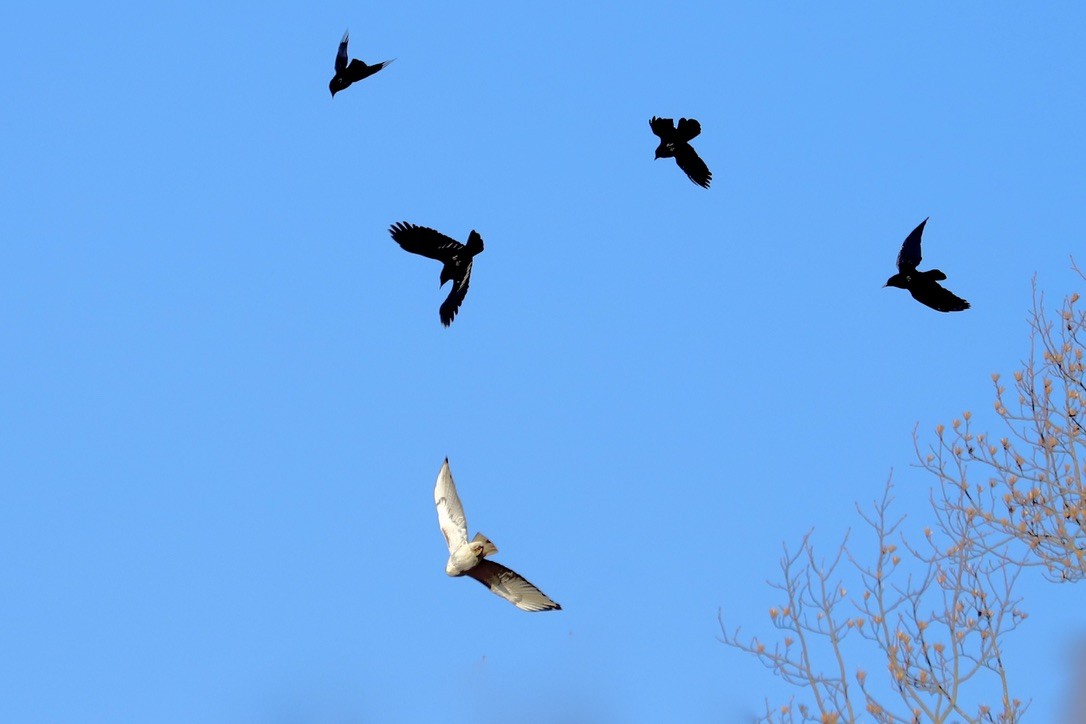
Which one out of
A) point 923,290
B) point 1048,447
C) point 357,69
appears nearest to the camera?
point 923,290

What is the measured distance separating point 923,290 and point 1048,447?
11.0ft

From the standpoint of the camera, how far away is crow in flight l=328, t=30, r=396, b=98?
14.7 metres

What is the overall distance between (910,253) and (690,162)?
2109 millimetres

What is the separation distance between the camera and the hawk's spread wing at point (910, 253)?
1351 centimetres

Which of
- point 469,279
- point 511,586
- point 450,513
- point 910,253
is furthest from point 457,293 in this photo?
point 910,253

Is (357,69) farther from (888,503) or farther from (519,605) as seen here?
(888,503)

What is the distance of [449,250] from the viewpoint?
44.7 feet

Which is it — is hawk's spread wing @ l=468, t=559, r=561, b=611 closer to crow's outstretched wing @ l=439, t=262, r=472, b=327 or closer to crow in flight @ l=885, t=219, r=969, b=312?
crow's outstretched wing @ l=439, t=262, r=472, b=327

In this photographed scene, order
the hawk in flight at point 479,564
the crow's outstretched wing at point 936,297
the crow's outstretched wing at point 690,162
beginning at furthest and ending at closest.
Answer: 1. the crow's outstretched wing at point 690,162
2. the crow's outstretched wing at point 936,297
3. the hawk in flight at point 479,564

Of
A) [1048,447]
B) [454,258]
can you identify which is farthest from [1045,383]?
[454,258]

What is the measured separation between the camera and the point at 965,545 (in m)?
15.9

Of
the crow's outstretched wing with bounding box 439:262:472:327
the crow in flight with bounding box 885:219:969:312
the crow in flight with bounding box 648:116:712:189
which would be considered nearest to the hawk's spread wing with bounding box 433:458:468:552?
the crow's outstretched wing with bounding box 439:262:472:327

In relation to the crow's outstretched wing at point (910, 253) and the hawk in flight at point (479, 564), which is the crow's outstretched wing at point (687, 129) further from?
the hawk in flight at point (479, 564)

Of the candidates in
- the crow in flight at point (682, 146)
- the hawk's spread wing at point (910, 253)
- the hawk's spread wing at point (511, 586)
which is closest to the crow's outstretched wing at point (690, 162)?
the crow in flight at point (682, 146)
